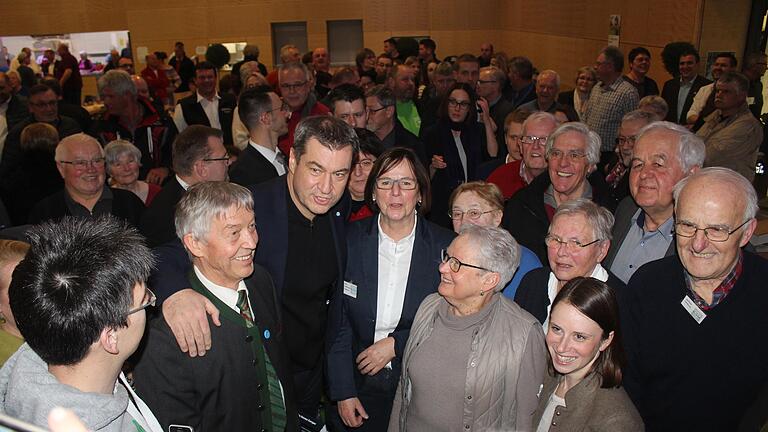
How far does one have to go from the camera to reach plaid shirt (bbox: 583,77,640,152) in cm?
685

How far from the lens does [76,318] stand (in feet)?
4.96

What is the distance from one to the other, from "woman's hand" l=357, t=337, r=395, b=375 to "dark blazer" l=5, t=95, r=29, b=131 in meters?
6.93

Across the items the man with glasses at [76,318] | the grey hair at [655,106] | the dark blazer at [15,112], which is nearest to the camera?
the man with glasses at [76,318]

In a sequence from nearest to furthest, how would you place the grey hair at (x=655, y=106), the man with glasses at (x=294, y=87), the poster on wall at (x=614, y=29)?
the grey hair at (x=655, y=106)
the man with glasses at (x=294, y=87)
the poster on wall at (x=614, y=29)

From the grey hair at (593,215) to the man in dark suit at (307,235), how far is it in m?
1.12

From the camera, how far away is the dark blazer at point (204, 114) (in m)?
7.38

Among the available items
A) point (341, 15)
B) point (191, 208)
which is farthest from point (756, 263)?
point (341, 15)

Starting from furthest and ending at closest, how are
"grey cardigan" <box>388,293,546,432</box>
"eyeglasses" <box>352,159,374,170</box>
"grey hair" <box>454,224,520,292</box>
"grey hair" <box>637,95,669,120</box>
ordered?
"grey hair" <box>637,95,669,120</box>
"eyeglasses" <box>352,159,374,170</box>
"grey hair" <box>454,224,520,292</box>
"grey cardigan" <box>388,293,546,432</box>

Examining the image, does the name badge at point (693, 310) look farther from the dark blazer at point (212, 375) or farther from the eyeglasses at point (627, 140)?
the eyeglasses at point (627, 140)

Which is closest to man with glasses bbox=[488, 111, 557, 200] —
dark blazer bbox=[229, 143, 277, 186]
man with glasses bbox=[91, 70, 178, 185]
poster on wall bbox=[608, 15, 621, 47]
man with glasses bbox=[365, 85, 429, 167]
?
man with glasses bbox=[365, 85, 429, 167]

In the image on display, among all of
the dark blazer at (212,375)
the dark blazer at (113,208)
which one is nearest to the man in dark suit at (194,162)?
the dark blazer at (113,208)

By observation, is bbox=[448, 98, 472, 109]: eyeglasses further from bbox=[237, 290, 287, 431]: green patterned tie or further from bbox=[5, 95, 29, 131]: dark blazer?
bbox=[5, 95, 29, 131]: dark blazer

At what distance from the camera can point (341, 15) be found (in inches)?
629

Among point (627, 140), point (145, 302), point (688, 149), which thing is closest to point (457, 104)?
point (627, 140)
